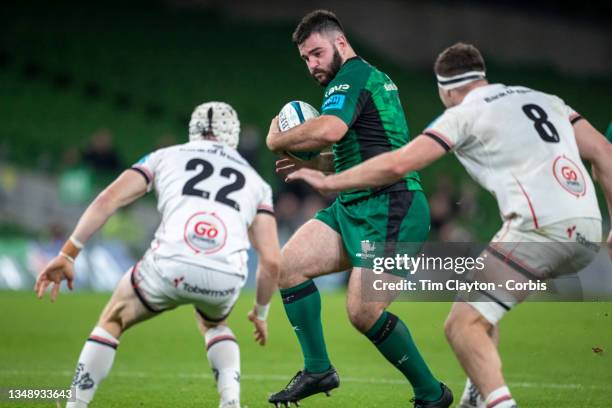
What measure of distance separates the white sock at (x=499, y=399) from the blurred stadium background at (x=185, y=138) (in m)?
1.04

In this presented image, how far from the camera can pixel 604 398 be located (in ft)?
22.9

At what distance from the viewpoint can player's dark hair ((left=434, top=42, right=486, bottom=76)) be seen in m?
5.63

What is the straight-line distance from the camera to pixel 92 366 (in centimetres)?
550

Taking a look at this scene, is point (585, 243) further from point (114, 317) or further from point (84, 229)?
point (84, 229)

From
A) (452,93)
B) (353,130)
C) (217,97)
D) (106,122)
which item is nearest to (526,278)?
(452,93)

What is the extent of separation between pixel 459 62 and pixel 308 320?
2.15 m

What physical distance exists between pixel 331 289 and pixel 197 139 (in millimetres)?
13413

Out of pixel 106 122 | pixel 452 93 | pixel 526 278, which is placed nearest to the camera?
pixel 526 278

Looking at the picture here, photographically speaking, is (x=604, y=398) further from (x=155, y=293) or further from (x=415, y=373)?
(x=155, y=293)

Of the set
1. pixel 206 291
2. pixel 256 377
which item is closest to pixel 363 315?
pixel 206 291

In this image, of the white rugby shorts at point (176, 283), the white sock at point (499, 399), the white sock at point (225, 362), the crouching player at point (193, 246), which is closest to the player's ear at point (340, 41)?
the crouching player at point (193, 246)

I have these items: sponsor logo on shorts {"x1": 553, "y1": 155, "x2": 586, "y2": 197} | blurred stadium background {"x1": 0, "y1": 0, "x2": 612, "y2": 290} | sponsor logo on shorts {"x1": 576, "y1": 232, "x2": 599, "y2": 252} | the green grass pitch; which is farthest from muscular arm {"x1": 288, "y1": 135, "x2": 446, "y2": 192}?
blurred stadium background {"x1": 0, "y1": 0, "x2": 612, "y2": 290}

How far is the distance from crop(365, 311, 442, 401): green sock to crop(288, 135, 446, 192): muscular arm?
130 centimetres

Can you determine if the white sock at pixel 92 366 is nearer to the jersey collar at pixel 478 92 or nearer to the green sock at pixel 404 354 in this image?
the green sock at pixel 404 354
